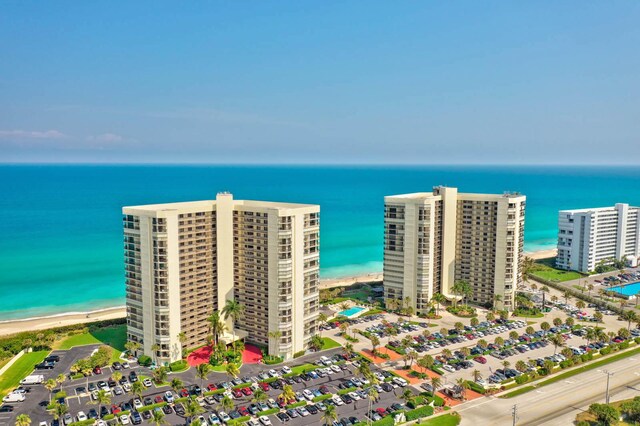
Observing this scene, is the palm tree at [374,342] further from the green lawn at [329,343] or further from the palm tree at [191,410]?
the palm tree at [191,410]

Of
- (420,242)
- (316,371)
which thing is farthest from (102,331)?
(420,242)

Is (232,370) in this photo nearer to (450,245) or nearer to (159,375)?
(159,375)

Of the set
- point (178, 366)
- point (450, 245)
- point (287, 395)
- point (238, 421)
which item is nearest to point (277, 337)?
point (178, 366)

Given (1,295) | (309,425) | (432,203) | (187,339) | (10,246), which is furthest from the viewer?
(10,246)

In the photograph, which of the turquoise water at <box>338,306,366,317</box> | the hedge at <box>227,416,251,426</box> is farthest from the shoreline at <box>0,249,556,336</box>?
the hedge at <box>227,416,251,426</box>

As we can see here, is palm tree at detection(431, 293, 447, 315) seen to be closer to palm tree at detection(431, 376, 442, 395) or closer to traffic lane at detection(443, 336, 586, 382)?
traffic lane at detection(443, 336, 586, 382)

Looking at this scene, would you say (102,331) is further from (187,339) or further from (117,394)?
(117,394)

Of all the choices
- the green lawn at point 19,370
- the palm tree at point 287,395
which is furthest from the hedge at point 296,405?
the green lawn at point 19,370
